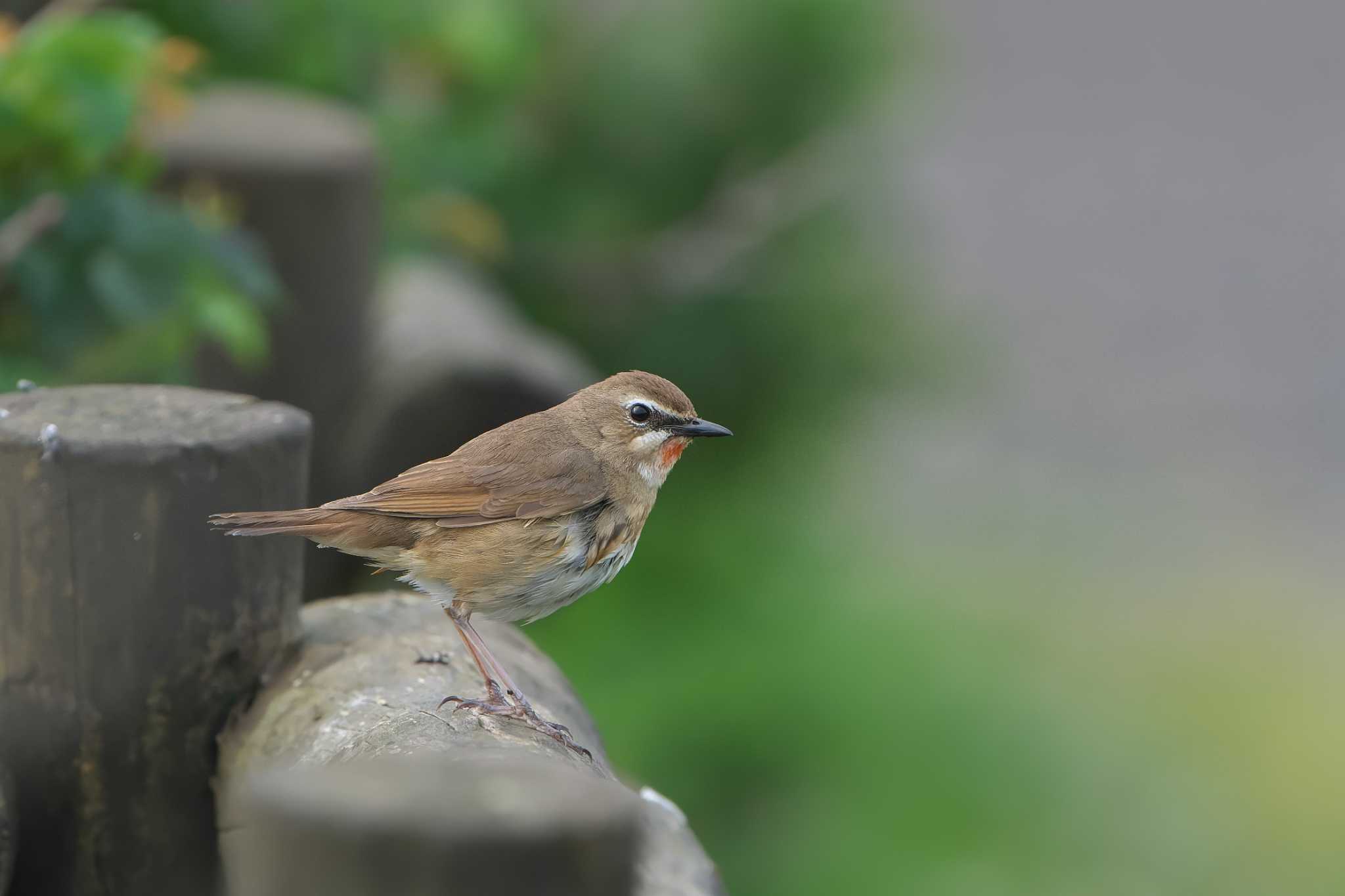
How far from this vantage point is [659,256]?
31.7 ft

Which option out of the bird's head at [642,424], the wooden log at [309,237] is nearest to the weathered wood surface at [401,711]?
the bird's head at [642,424]

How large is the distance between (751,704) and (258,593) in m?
4.53

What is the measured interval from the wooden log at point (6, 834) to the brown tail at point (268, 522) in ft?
1.91

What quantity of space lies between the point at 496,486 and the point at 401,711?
0.87 metres

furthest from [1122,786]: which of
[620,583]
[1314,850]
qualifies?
[620,583]

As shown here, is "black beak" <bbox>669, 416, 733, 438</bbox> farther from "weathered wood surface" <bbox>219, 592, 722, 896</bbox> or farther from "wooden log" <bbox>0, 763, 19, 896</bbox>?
"wooden log" <bbox>0, 763, 19, 896</bbox>

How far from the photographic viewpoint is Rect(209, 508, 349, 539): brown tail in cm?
315

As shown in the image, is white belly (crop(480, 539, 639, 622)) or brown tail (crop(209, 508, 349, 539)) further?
white belly (crop(480, 539, 639, 622))

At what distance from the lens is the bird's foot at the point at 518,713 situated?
3.00 m

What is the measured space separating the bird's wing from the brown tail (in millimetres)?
334

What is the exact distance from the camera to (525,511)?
372 cm

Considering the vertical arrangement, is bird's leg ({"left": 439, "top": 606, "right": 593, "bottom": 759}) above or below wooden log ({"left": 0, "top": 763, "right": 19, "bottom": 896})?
above

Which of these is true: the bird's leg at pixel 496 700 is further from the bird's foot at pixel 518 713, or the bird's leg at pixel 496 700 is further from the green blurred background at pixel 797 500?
the green blurred background at pixel 797 500

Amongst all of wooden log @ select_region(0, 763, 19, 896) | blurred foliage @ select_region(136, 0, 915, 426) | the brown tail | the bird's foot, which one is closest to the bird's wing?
the brown tail
